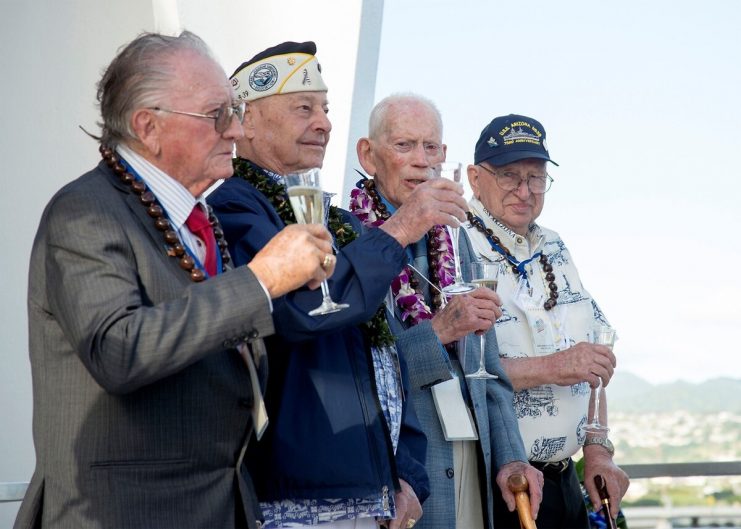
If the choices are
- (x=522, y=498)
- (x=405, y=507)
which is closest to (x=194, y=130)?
(x=405, y=507)

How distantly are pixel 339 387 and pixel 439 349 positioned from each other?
0.69m

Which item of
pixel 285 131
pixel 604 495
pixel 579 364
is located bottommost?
pixel 604 495

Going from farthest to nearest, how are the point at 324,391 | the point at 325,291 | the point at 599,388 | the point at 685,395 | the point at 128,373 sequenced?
1. the point at 685,395
2. the point at 599,388
3. the point at 324,391
4. the point at 325,291
5. the point at 128,373

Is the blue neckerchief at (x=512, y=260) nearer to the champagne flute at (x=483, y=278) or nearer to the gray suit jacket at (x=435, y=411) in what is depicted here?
the gray suit jacket at (x=435, y=411)

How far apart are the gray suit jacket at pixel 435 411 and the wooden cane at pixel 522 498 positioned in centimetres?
7

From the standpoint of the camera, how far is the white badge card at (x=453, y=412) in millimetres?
3629

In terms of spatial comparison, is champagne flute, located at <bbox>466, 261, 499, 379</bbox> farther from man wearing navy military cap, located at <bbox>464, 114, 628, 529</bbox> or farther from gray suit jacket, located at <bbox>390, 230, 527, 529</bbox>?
man wearing navy military cap, located at <bbox>464, 114, 628, 529</bbox>

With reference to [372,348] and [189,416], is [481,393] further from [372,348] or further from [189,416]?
[189,416]

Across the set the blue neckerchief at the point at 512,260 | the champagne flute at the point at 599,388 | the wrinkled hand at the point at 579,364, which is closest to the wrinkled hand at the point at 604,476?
the champagne flute at the point at 599,388

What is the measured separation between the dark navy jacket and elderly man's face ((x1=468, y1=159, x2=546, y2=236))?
1671mm

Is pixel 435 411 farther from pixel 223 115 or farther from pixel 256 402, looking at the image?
pixel 223 115

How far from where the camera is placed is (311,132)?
11.1 feet

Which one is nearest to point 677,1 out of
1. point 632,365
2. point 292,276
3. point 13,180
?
point 632,365

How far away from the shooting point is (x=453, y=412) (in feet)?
12.1
